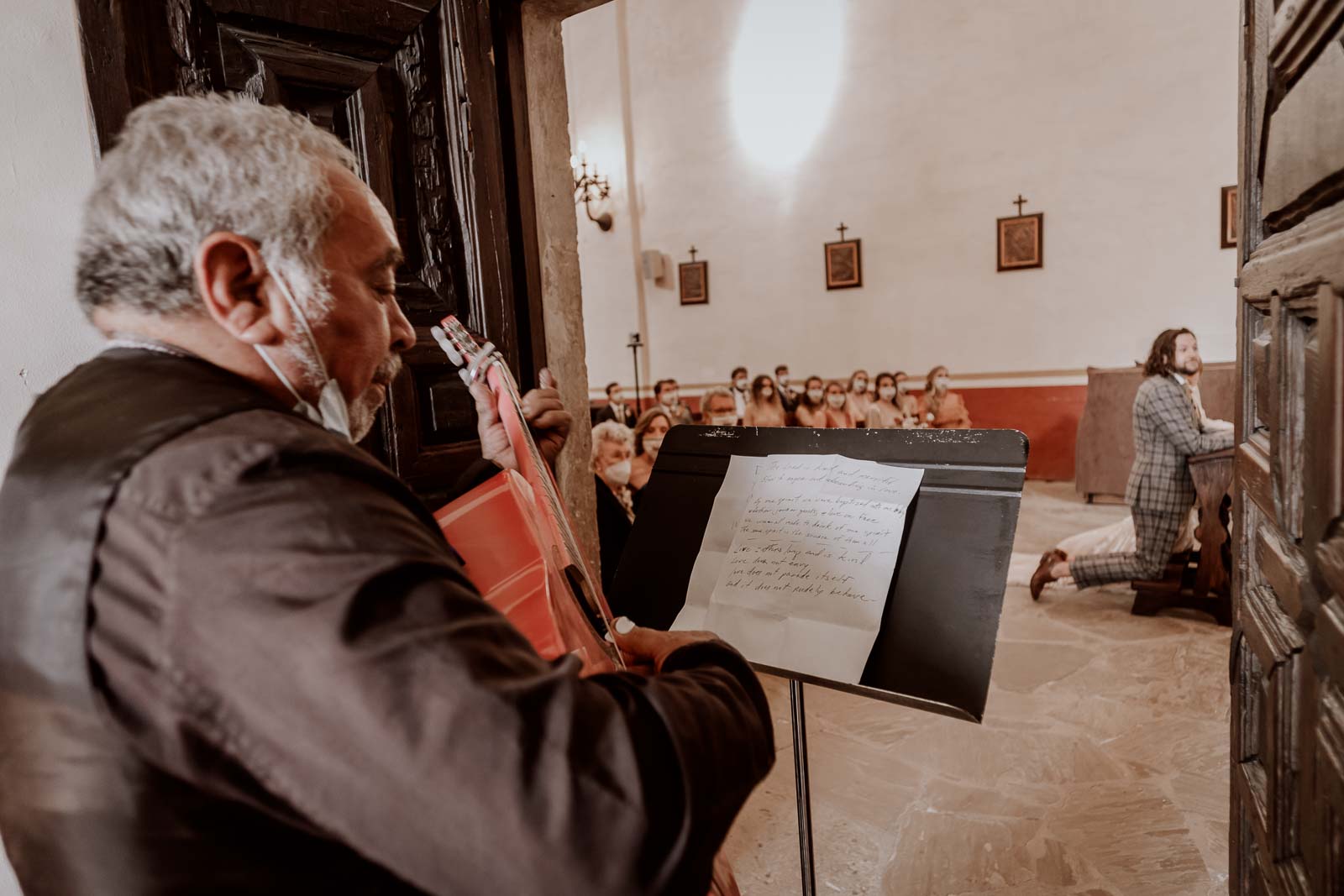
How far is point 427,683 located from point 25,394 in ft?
4.64

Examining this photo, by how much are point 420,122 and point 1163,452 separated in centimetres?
432

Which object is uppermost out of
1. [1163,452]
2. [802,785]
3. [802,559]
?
[802,559]

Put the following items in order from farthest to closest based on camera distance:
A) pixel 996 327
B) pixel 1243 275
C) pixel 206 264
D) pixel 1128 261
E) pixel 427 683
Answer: pixel 996 327
pixel 1128 261
pixel 1243 275
pixel 206 264
pixel 427 683

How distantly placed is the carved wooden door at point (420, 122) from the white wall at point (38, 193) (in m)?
0.17

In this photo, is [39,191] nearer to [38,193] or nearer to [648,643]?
[38,193]

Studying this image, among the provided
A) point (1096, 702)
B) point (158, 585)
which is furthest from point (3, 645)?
point (1096, 702)

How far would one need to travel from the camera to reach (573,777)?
64 centimetres

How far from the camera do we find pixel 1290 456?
44.6 inches

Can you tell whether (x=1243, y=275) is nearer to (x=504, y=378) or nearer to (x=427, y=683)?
(x=504, y=378)

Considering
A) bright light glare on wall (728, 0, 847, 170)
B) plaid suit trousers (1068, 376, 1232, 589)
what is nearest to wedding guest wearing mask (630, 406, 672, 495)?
plaid suit trousers (1068, 376, 1232, 589)

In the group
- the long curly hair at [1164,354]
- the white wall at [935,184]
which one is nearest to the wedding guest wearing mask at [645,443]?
the long curly hair at [1164,354]

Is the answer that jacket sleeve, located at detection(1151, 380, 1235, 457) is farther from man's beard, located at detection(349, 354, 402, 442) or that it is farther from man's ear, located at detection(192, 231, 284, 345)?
man's ear, located at detection(192, 231, 284, 345)

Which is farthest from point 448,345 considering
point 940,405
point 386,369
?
point 940,405

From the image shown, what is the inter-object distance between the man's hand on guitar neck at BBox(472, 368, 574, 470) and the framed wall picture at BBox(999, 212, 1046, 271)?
857 centimetres
